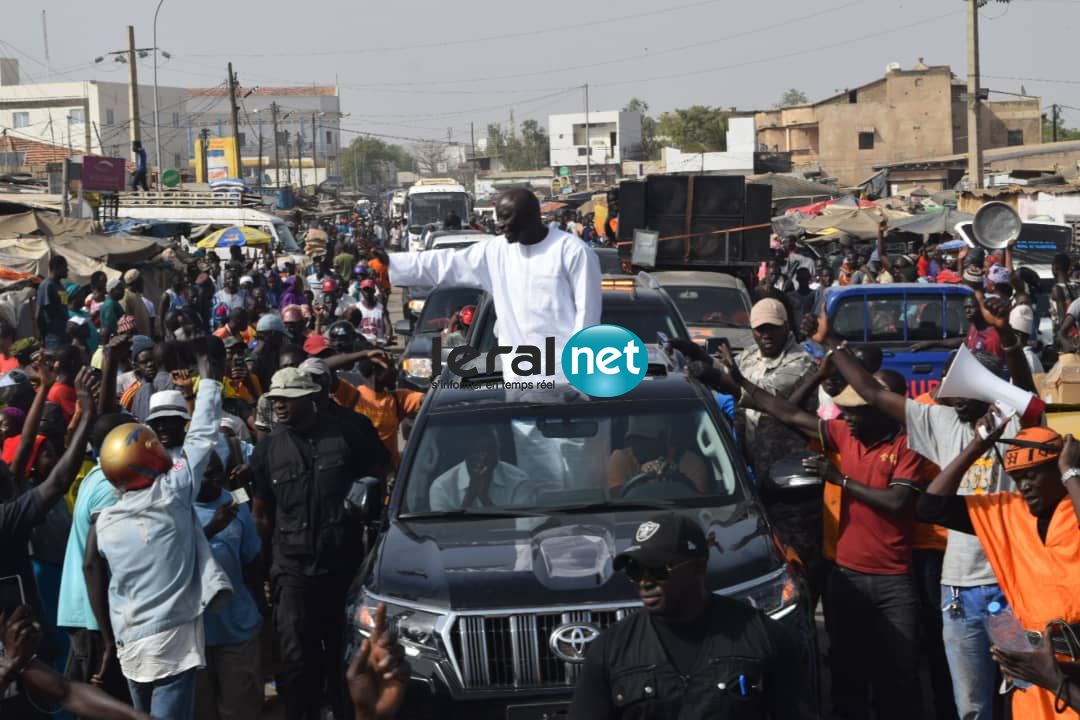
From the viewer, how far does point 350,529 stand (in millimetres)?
6680

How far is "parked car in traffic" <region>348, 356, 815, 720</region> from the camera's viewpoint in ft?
17.5

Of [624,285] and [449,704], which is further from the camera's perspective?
[624,285]

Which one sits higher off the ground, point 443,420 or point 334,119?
point 334,119

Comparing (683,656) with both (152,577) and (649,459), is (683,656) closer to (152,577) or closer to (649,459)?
(152,577)

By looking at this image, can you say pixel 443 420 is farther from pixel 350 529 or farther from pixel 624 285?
pixel 624 285

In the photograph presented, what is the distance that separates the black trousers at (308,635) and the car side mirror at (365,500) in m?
0.57

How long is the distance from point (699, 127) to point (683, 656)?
104805 mm

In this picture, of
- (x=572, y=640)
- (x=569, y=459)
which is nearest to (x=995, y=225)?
(x=569, y=459)

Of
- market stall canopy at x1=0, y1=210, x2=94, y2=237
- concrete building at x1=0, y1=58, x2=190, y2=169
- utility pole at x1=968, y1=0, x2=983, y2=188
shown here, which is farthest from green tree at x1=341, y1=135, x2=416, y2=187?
market stall canopy at x1=0, y1=210, x2=94, y2=237

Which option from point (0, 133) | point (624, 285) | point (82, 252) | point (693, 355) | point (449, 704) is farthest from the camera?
point (0, 133)

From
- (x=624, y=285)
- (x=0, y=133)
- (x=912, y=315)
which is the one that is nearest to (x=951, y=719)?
(x=624, y=285)

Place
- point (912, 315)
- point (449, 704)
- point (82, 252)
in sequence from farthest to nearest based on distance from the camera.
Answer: point (82, 252)
point (912, 315)
point (449, 704)

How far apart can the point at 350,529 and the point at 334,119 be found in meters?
173

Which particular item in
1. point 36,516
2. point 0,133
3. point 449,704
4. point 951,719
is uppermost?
point 0,133
